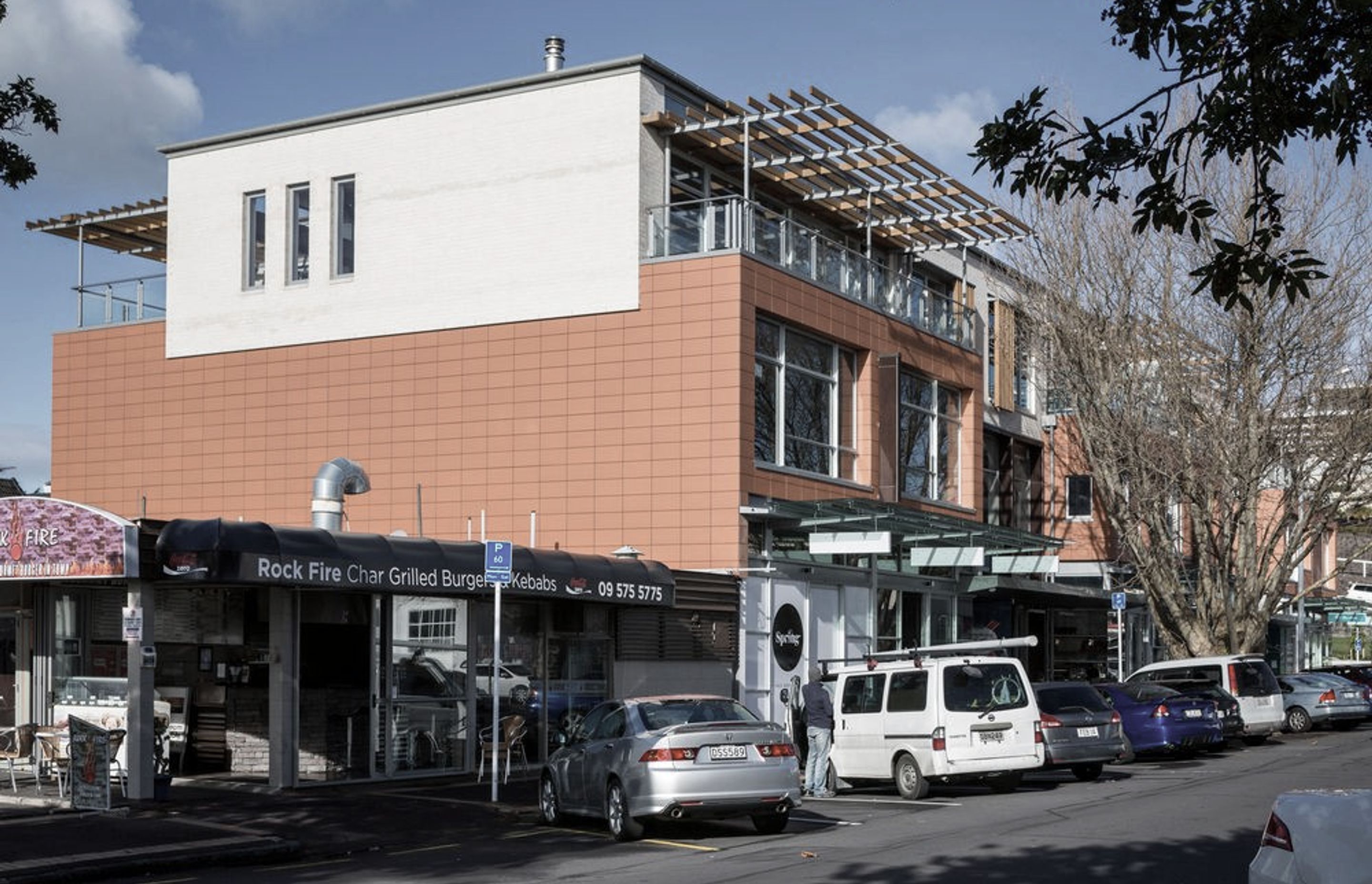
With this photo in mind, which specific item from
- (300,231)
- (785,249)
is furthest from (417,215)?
(785,249)

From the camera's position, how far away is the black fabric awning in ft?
65.1

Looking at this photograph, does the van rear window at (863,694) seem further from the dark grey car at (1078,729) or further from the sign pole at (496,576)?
the sign pole at (496,576)

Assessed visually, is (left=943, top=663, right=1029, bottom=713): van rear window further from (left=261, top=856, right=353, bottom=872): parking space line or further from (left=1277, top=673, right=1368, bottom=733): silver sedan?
(left=1277, top=673, right=1368, bottom=733): silver sedan

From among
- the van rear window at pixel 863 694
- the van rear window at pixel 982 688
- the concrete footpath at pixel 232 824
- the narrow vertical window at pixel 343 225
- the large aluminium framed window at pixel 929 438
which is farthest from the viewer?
the large aluminium framed window at pixel 929 438

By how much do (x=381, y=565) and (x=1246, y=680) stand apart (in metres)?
18.5

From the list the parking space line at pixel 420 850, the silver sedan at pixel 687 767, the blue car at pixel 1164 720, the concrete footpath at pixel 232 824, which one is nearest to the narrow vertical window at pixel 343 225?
the concrete footpath at pixel 232 824

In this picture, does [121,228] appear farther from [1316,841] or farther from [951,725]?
[1316,841]

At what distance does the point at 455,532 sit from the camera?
3100cm

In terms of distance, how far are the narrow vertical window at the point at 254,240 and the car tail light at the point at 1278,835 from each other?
28265 mm

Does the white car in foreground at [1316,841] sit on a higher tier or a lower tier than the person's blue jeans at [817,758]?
higher

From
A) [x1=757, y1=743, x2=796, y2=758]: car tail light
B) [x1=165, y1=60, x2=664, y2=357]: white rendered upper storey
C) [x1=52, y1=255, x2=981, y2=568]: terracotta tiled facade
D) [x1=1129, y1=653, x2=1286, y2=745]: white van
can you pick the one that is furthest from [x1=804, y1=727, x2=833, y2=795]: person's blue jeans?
[x1=1129, y1=653, x2=1286, y2=745]: white van

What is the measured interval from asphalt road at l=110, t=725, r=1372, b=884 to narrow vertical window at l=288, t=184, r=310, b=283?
55.2ft

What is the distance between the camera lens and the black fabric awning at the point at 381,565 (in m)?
19.8

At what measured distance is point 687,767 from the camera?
16.8 m
